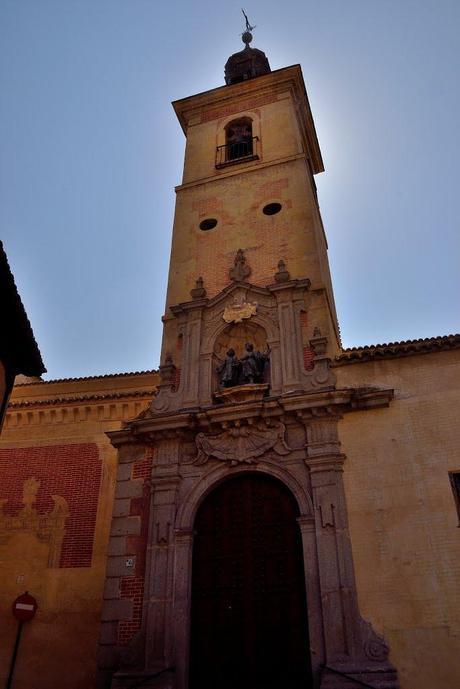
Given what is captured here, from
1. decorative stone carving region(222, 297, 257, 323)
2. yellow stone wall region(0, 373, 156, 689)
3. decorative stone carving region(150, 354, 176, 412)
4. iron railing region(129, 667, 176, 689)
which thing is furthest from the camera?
decorative stone carving region(222, 297, 257, 323)

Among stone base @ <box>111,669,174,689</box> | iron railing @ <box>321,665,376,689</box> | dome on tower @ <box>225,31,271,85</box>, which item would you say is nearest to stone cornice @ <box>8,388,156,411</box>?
stone base @ <box>111,669,174,689</box>

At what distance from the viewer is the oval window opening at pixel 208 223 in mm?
16531

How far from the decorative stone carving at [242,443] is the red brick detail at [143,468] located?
109cm

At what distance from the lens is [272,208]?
634 inches

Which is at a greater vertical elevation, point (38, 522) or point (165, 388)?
→ point (165, 388)

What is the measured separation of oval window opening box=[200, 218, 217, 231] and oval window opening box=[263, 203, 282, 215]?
4.90 ft

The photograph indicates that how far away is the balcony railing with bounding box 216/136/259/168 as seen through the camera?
58.5 feet

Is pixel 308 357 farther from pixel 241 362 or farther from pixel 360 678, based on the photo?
pixel 360 678

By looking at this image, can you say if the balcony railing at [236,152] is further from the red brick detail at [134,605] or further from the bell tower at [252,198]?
the red brick detail at [134,605]

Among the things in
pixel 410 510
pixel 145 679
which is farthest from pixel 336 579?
pixel 145 679

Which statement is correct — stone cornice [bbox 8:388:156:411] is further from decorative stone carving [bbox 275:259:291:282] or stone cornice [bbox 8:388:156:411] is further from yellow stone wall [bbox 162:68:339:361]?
decorative stone carving [bbox 275:259:291:282]

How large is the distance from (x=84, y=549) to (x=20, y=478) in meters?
3.04

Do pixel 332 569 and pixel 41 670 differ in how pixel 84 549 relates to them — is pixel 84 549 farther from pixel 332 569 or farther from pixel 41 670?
pixel 332 569

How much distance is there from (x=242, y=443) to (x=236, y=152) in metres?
10.5
